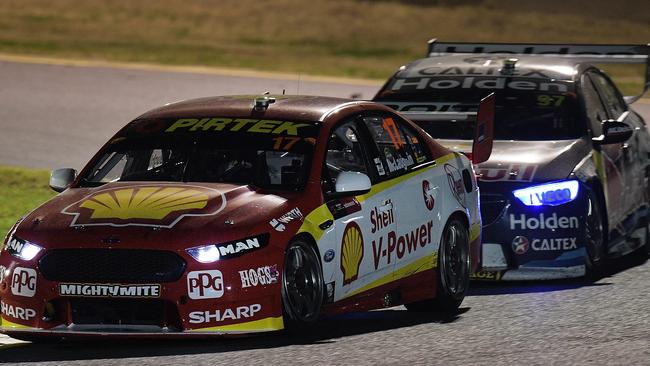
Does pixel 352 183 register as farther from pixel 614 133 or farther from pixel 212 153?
pixel 614 133

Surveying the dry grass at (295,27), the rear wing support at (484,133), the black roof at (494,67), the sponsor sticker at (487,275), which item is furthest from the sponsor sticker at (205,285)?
the dry grass at (295,27)

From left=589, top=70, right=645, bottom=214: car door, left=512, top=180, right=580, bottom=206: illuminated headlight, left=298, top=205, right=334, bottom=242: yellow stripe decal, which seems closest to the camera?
left=298, top=205, right=334, bottom=242: yellow stripe decal

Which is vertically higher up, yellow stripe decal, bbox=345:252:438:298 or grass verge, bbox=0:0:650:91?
yellow stripe decal, bbox=345:252:438:298

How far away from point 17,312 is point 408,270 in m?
2.46

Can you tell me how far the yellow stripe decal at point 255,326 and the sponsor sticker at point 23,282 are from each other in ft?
Answer: 2.73

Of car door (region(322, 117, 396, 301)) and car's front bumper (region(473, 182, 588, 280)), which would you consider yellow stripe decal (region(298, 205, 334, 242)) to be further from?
car's front bumper (region(473, 182, 588, 280))

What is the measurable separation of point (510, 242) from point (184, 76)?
16842 millimetres

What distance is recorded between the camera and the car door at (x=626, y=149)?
40.5 ft

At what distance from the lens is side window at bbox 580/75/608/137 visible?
12.1m

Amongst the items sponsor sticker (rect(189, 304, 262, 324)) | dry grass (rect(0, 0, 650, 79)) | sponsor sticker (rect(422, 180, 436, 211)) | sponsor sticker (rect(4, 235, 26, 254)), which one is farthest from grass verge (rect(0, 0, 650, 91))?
sponsor sticker (rect(189, 304, 262, 324))

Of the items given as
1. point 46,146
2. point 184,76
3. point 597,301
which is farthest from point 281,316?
point 184,76

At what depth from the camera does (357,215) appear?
29.5 feet

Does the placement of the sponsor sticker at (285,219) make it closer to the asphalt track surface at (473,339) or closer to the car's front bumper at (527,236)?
the asphalt track surface at (473,339)

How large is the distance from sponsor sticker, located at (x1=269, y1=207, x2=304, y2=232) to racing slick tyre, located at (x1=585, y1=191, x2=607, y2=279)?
10.9 feet
